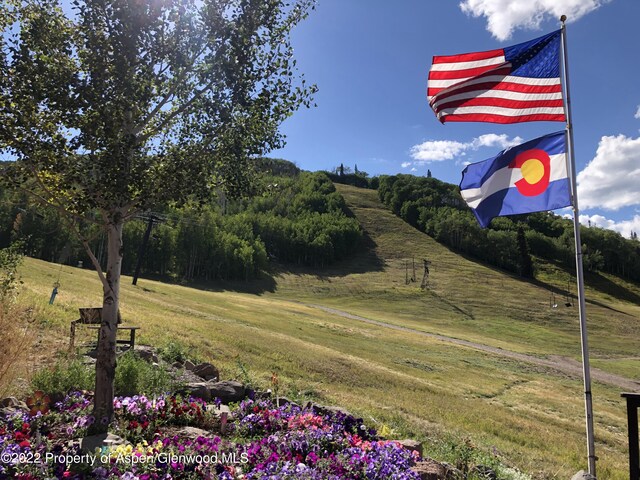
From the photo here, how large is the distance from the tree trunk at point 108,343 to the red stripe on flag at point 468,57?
289 inches

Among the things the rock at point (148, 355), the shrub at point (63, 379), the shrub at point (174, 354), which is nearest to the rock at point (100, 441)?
the shrub at point (63, 379)

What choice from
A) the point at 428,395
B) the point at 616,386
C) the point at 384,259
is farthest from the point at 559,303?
the point at 428,395

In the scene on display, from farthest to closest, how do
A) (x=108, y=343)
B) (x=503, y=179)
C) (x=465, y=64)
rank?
(x=465, y=64)
(x=503, y=179)
(x=108, y=343)

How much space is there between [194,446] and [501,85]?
8402mm

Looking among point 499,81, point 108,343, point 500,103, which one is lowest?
point 108,343

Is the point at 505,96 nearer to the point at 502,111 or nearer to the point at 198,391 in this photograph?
the point at 502,111

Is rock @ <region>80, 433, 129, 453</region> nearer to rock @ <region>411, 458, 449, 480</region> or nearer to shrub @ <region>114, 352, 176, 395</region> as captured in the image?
shrub @ <region>114, 352, 176, 395</region>

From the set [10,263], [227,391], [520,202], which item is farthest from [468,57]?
[10,263]

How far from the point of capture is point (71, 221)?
746 cm

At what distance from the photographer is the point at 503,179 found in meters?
8.57

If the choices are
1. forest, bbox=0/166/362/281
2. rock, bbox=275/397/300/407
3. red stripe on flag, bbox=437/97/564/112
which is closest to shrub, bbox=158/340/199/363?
rock, bbox=275/397/300/407

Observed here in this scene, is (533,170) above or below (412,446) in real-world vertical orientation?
above

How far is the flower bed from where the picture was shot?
5328mm

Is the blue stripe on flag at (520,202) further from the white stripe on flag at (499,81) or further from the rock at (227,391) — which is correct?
the rock at (227,391)
